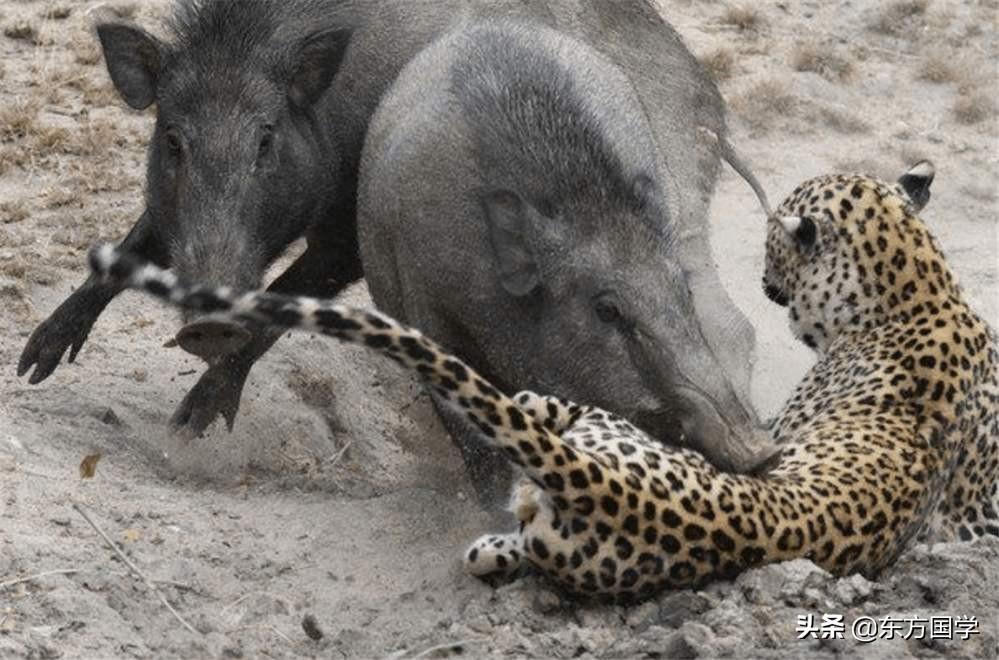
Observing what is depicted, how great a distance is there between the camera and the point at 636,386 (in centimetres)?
766

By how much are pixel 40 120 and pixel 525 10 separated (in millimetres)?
3399

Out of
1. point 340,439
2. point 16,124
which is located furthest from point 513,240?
point 16,124

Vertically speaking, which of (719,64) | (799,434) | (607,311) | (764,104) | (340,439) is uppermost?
(607,311)

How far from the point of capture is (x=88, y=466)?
8445 millimetres

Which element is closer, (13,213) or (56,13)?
(13,213)

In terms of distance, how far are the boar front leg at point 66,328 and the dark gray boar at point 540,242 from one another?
1466 millimetres

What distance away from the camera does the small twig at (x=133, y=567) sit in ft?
22.8

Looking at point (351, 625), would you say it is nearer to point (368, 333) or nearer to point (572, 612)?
point (572, 612)

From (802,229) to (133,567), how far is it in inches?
130

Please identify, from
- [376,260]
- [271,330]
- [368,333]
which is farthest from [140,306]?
[368,333]

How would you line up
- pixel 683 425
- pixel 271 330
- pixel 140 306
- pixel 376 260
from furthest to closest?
pixel 140 306 < pixel 271 330 < pixel 376 260 < pixel 683 425

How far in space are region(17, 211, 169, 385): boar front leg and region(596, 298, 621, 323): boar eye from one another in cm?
277

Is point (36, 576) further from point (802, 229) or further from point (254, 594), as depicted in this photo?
point (802, 229)

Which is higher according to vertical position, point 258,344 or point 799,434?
point 799,434
